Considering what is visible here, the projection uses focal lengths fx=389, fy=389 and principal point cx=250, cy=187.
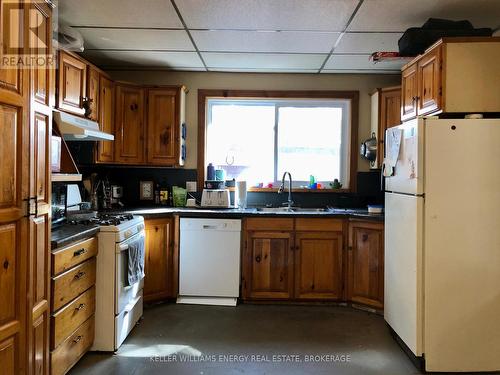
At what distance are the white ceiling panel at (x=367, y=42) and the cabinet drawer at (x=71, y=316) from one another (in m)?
2.58

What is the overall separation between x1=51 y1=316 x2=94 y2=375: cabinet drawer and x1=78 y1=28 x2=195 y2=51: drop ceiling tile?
6.80ft

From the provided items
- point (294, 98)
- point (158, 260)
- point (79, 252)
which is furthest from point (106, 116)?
point (294, 98)

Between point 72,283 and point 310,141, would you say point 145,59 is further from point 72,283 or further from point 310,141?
point 72,283

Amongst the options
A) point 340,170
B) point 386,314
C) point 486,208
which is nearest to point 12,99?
point 486,208

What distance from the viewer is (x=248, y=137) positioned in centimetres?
415

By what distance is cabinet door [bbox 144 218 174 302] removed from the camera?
335 centimetres

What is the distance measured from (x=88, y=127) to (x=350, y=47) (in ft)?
7.06

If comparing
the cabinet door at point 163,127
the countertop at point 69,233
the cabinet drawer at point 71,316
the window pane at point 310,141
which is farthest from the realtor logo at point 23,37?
the window pane at point 310,141

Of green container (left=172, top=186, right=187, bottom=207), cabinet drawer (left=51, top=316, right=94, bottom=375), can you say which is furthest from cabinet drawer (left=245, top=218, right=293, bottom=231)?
cabinet drawer (left=51, top=316, right=94, bottom=375)

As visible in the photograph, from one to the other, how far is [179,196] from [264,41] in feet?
5.72

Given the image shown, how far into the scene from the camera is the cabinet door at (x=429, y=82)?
2384 millimetres

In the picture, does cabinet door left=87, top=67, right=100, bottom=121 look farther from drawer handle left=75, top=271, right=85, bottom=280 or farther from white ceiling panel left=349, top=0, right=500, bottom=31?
white ceiling panel left=349, top=0, right=500, bottom=31

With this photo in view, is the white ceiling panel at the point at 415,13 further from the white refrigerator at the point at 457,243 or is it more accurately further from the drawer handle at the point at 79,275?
the drawer handle at the point at 79,275

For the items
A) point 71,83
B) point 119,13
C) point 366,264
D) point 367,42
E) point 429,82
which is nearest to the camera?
point 429,82
